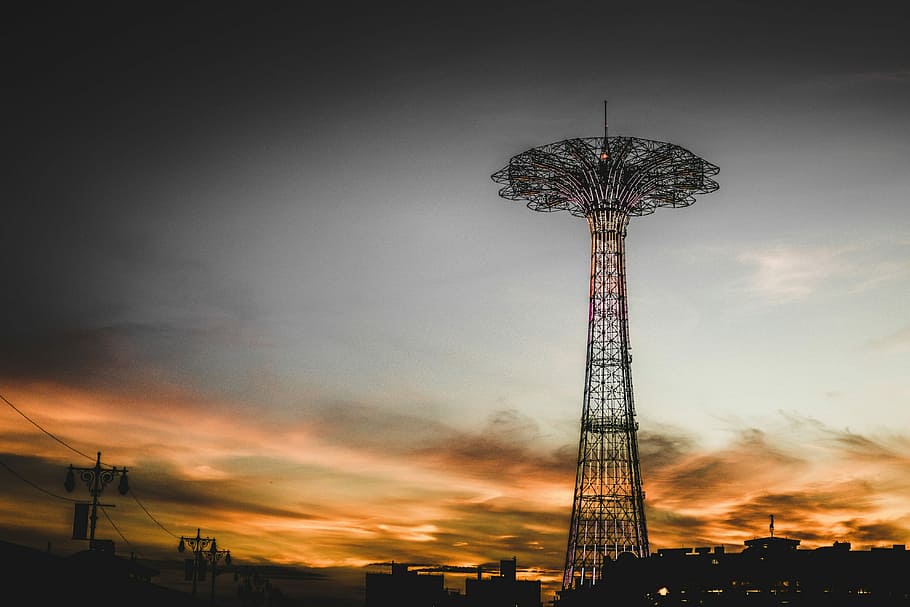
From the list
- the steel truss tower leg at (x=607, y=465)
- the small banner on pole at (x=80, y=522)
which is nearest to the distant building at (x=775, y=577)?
the steel truss tower leg at (x=607, y=465)

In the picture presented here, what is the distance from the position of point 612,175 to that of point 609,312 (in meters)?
9.98

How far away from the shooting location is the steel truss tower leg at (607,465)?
82812 mm

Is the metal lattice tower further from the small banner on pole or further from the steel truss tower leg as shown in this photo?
the small banner on pole

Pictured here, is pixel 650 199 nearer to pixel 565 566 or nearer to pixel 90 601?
pixel 565 566

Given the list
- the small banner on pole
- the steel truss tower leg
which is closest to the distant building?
the steel truss tower leg

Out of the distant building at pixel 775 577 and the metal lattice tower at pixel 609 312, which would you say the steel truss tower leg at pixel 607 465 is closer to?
the metal lattice tower at pixel 609 312

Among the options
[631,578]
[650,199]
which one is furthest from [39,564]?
[631,578]

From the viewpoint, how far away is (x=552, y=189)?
281ft

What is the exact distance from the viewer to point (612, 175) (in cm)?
8400

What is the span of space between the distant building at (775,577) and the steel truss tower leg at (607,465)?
162 ft

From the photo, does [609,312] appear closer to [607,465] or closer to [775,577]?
[607,465]

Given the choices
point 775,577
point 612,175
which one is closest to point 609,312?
point 612,175

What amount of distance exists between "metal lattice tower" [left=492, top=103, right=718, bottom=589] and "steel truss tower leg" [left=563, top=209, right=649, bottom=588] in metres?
0.07

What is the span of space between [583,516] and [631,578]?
1648 inches
